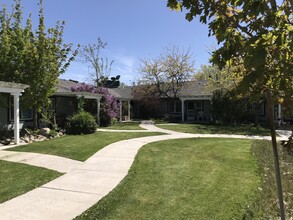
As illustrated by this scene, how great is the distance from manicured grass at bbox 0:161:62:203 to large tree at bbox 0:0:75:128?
7.73 meters

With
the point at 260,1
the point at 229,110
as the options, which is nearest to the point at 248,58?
the point at 260,1

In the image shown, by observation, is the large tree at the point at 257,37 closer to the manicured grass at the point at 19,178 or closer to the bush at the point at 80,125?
the manicured grass at the point at 19,178

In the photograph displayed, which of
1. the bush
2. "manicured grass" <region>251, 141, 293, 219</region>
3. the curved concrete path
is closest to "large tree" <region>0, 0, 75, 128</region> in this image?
the bush

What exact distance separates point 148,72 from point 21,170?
25552 millimetres

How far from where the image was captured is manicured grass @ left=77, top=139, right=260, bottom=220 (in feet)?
16.7

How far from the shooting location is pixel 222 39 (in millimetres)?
2727

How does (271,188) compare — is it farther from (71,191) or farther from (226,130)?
(226,130)

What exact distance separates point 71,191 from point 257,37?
16.8ft

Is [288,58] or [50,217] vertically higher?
[288,58]

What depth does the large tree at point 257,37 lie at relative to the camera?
2.24m

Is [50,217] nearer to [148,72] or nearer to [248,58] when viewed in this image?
[248,58]

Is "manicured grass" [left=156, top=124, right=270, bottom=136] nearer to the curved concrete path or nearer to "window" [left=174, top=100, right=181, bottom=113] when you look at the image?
the curved concrete path

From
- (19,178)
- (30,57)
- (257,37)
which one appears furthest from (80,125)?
(257,37)

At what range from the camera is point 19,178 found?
724 centimetres
